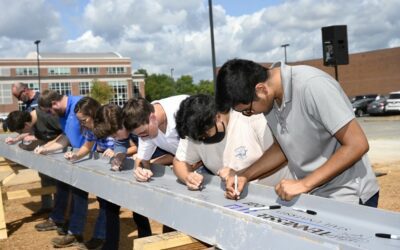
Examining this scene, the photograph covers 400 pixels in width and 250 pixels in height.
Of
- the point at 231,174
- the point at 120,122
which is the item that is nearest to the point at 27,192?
the point at 120,122

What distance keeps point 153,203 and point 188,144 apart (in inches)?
23.7

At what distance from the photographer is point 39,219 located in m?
7.61

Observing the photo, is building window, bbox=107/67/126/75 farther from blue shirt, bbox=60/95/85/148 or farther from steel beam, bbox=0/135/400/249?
steel beam, bbox=0/135/400/249

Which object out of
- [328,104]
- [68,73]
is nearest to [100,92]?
[68,73]

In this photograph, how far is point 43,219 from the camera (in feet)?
24.9

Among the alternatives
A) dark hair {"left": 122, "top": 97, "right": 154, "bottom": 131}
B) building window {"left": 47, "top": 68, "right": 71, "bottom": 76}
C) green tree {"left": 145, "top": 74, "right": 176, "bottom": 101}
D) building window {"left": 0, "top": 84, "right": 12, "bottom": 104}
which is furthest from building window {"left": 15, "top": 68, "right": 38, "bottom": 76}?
dark hair {"left": 122, "top": 97, "right": 154, "bottom": 131}

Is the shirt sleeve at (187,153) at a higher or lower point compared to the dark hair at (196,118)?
lower

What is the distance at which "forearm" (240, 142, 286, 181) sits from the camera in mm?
2994

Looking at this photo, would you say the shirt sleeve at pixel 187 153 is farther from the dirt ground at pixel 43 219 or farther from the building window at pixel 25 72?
the building window at pixel 25 72

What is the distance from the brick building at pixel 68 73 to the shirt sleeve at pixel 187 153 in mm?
80402

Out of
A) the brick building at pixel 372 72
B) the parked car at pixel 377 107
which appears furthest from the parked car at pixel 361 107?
the brick building at pixel 372 72

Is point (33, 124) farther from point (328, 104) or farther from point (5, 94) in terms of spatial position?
point (5, 94)

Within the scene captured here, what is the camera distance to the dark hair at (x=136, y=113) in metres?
3.66

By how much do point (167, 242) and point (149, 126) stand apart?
1.41m
